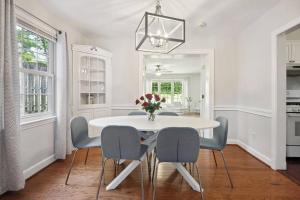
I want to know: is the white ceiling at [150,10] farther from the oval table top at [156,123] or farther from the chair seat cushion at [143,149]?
the chair seat cushion at [143,149]

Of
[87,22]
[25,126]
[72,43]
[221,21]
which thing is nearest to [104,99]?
[72,43]

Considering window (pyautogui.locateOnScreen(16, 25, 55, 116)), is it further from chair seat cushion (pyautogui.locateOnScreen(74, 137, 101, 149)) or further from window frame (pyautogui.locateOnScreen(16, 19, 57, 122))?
chair seat cushion (pyautogui.locateOnScreen(74, 137, 101, 149))

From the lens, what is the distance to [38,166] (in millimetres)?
2855

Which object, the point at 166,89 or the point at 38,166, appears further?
the point at 166,89

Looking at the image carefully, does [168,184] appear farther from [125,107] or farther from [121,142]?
[125,107]

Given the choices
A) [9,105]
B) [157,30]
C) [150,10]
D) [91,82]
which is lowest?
[9,105]

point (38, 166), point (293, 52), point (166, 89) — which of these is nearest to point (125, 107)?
point (38, 166)

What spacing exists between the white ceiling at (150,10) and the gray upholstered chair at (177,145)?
1.79 m

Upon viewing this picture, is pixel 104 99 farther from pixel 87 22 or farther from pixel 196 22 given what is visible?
pixel 196 22

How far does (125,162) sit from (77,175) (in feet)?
2.50

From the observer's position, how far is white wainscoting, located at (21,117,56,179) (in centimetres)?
258

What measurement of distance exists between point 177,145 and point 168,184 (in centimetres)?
76

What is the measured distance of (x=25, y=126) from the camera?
2561 mm

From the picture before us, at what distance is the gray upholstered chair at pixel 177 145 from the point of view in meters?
1.91
